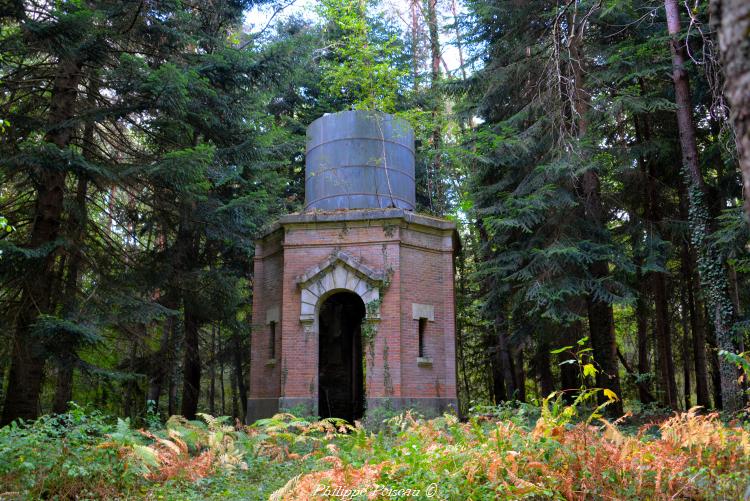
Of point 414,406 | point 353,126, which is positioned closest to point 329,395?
point 414,406

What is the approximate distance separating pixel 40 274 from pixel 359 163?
679cm

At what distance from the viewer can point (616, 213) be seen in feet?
57.8

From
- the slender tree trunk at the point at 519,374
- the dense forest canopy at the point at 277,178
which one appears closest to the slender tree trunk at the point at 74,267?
the dense forest canopy at the point at 277,178

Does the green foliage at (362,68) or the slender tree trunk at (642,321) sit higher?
the green foliage at (362,68)

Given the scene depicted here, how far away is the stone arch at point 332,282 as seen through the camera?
41.7ft

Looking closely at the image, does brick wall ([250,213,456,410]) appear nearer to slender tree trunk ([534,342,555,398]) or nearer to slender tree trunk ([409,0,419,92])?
slender tree trunk ([534,342,555,398])

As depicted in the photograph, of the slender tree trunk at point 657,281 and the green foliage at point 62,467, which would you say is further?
the slender tree trunk at point 657,281

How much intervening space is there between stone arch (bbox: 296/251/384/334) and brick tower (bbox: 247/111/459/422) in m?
0.02

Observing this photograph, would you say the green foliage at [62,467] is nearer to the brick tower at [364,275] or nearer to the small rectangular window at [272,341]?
the brick tower at [364,275]

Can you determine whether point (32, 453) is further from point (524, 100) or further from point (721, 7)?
point (524, 100)

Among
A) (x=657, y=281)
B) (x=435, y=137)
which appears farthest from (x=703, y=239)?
(x=435, y=137)

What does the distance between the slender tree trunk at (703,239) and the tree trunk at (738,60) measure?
11.3 m

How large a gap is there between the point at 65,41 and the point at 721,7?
11.2 meters

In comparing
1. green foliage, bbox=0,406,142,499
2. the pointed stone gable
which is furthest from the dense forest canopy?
green foliage, bbox=0,406,142,499
